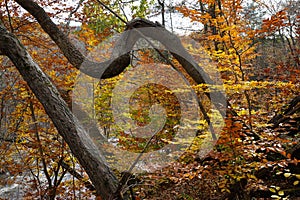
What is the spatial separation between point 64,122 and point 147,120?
10.9 ft

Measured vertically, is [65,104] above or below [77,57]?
below

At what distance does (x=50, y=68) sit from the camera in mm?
5078

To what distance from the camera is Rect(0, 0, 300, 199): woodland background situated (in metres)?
2.93

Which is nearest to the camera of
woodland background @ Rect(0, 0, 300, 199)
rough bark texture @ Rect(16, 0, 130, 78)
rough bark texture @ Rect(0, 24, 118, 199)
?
rough bark texture @ Rect(0, 24, 118, 199)

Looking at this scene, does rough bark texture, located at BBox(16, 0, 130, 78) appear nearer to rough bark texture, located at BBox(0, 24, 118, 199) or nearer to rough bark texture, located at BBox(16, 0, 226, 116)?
rough bark texture, located at BBox(16, 0, 226, 116)

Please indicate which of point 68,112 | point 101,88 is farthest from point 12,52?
point 101,88

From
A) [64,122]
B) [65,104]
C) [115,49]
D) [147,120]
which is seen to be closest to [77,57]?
[115,49]

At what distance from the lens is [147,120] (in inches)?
231

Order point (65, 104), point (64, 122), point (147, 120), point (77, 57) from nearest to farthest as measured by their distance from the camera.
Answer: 1. point (64, 122)
2. point (65, 104)
3. point (77, 57)
4. point (147, 120)

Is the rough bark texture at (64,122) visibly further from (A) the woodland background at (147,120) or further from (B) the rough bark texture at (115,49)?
(B) the rough bark texture at (115,49)

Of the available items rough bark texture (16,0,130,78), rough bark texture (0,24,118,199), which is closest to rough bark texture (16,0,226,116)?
rough bark texture (16,0,130,78)

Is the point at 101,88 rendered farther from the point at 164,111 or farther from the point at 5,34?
the point at 5,34

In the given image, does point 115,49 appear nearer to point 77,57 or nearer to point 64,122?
point 77,57

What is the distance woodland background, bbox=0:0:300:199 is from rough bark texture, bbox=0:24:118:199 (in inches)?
1.2
